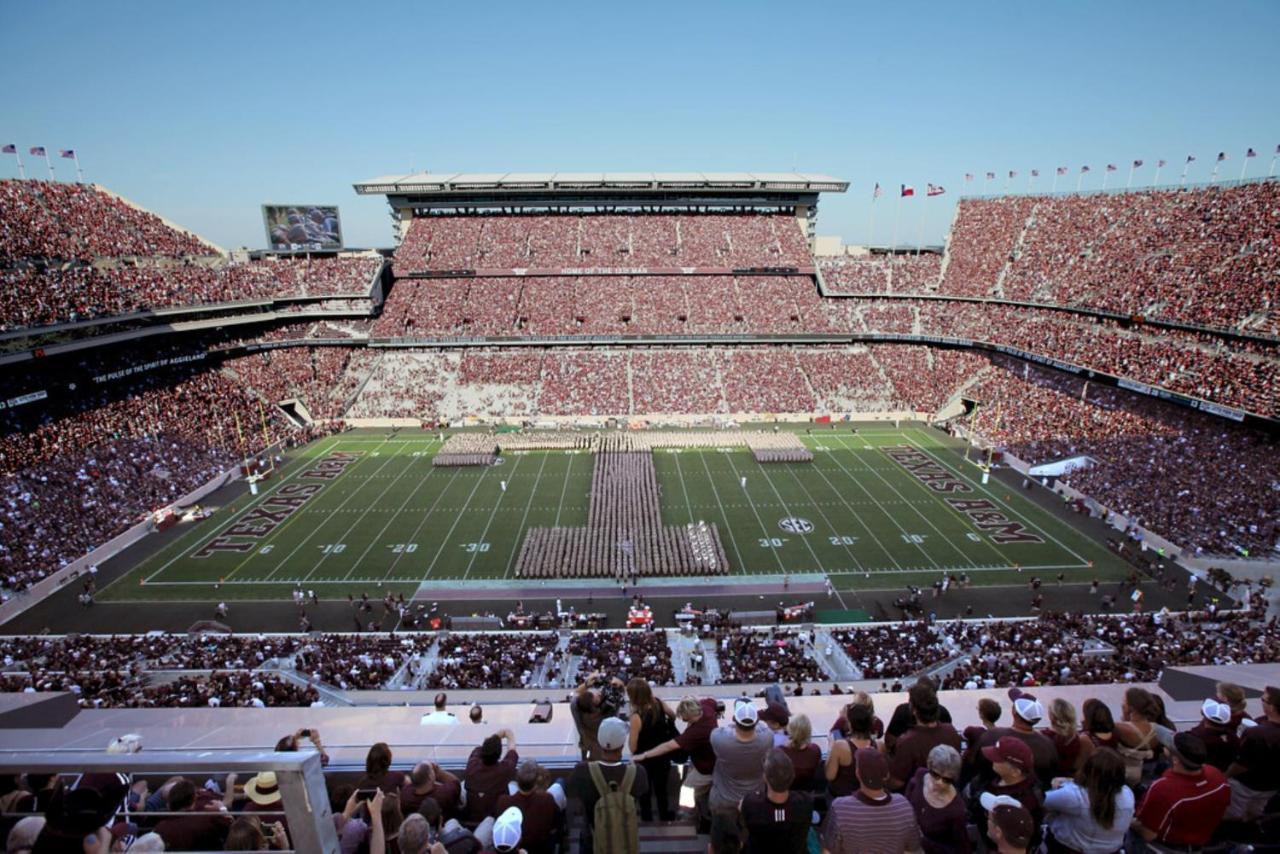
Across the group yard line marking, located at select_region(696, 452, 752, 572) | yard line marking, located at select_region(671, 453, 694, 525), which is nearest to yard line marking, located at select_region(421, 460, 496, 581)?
yard line marking, located at select_region(671, 453, 694, 525)

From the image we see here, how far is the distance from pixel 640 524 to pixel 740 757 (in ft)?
77.5

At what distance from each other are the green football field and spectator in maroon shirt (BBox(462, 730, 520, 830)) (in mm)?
20382

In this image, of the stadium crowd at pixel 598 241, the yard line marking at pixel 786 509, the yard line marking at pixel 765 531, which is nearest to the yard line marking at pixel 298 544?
the yard line marking at pixel 765 531

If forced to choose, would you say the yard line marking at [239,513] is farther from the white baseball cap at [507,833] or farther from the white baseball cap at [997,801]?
the white baseball cap at [997,801]

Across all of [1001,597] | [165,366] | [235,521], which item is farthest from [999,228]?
[165,366]

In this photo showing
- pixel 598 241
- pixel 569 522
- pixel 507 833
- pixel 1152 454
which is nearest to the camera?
pixel 507 833

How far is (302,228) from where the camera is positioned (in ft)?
186

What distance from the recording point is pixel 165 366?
40.9 m

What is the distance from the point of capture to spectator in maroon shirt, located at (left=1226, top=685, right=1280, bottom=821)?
4578 millimetres

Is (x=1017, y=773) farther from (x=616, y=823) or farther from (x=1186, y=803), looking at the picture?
(x=616, y=823)

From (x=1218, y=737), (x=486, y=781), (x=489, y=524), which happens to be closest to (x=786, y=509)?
(x=489, y=524)

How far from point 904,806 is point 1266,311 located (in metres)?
40.8

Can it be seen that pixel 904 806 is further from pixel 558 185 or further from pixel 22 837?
pixel 558 185

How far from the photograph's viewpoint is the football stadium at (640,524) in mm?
4371
